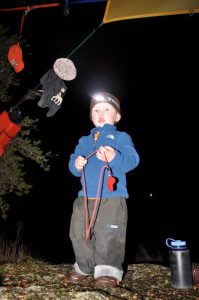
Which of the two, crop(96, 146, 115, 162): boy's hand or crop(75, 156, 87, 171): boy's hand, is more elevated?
crop(96, 146, 115, 162): boy's hand

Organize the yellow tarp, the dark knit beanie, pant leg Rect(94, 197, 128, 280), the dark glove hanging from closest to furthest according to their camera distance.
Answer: pant leg Rect(94, 197, 128, 280)
the yellow tarp
the dark knit beanie
the dark glove hanging

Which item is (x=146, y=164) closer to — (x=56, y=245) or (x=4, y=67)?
(x=56, y=245)

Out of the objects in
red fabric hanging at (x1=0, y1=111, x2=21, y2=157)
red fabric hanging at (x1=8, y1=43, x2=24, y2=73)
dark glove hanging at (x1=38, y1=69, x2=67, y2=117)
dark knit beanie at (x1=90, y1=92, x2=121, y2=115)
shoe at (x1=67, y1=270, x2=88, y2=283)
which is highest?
red fabric hanging at (x1=8, y1=43, x2=24, y2=73)

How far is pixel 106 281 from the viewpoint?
2715 millimetres

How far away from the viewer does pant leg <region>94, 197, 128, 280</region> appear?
9.39ft

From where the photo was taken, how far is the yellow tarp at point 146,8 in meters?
3.00

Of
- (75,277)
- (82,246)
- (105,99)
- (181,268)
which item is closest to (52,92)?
(105,99)

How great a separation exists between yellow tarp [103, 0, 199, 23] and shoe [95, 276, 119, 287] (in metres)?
2.45

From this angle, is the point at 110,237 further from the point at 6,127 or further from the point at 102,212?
the point at 6,127

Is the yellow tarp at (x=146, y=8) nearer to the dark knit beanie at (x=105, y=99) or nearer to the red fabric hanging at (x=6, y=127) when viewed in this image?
the dark knit beanie at (x=105, y=99)

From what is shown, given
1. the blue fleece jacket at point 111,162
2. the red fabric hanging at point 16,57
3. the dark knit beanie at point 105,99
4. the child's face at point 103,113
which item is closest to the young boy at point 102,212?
the blue fleece jacket at point 111,162

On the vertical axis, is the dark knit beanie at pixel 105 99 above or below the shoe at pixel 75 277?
above

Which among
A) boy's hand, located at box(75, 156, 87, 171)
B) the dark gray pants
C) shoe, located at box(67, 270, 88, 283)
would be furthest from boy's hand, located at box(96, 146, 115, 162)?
shoe, located at box(67, 270, 88, 283)

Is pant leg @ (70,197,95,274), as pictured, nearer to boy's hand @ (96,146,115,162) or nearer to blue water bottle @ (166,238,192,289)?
boy's hand @ (96,146,115,162)
